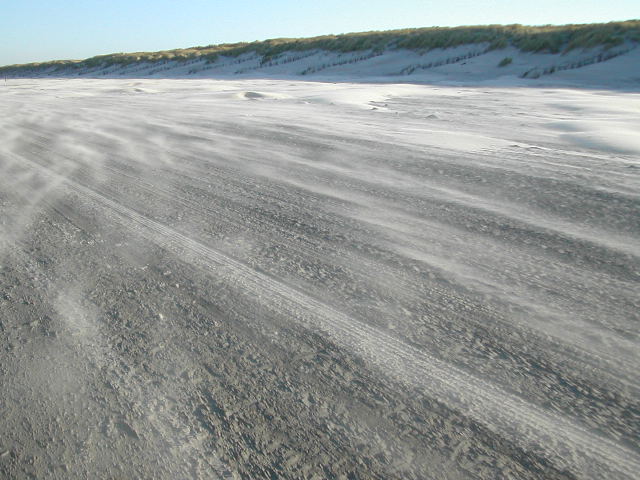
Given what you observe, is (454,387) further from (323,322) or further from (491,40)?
(491,40)

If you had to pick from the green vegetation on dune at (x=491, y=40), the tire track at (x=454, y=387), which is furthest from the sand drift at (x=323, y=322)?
the green vegetation on dune at (x=491, y=40)

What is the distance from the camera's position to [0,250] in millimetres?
2102

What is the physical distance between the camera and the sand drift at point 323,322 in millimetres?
1076

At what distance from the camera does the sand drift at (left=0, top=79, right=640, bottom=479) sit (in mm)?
1076

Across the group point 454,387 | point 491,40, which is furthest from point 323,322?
point 491,40

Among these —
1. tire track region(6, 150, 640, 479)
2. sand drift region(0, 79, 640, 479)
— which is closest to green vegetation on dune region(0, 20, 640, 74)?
sand drift region(0, 79, 640, 479)

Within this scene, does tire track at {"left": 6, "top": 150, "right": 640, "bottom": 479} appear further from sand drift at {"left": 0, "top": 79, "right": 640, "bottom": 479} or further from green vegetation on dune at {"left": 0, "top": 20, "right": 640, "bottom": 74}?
green vegetation on dune at {"left": 0, "top": 20, "right": 640, "bottom": 74}

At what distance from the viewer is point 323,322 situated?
5.04 ft

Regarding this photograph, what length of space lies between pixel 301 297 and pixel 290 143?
3.05 metres

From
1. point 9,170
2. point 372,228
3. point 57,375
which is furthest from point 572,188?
point 9,170

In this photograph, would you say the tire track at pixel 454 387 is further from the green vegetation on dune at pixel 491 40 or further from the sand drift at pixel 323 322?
the green vegetation on dune at pixel 491 40

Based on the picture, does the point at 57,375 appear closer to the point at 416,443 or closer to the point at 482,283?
the point at 416,443

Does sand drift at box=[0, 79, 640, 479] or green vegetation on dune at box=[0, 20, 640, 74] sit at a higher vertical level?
sand drift at box=[0, 79, 640, 479]

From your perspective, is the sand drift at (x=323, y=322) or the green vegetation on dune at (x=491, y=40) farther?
the green vegetation on dune at (x=491, y=40)
